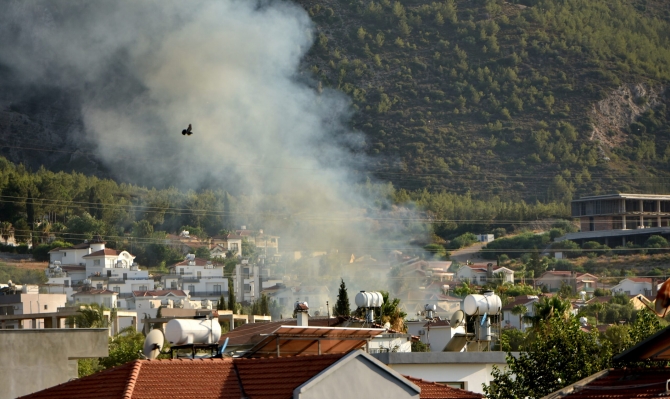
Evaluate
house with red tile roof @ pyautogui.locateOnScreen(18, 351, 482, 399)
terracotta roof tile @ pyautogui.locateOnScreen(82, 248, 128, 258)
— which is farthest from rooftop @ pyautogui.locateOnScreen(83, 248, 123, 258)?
house with red tile roof @ pyautogui.locateOnScreen(18, 351, 482, 399)

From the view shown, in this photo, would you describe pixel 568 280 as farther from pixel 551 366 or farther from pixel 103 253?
pixel 551 366

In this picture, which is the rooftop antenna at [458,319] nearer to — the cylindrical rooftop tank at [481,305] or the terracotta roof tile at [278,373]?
the cylindrical rooftop tank at [481,305]

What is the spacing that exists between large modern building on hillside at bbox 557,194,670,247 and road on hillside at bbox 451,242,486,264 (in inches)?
343

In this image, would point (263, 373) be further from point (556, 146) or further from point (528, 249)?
point (556, 146)

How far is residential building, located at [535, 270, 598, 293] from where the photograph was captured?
108m

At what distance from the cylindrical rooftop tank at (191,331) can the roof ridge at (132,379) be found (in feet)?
2.93

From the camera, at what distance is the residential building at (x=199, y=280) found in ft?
360

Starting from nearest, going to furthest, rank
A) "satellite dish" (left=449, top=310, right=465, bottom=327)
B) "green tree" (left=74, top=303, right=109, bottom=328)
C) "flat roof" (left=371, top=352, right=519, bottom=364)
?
"flat roof" (left=371, top=352, right=519, bottom=364), "satellite dish" (left=449, top=310, right=465, bottom=327), "green tree" (left=74, top=303, right=109, bottom=328)

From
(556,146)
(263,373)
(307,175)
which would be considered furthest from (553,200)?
(263,373)

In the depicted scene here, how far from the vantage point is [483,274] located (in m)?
115

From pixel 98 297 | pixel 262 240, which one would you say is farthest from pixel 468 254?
pixel 98 297

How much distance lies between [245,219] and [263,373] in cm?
13707

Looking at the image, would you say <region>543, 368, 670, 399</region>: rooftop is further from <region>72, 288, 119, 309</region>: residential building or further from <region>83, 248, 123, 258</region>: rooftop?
<region>83, 248, 123, 258</region>: rooftop

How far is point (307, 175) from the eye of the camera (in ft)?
546
